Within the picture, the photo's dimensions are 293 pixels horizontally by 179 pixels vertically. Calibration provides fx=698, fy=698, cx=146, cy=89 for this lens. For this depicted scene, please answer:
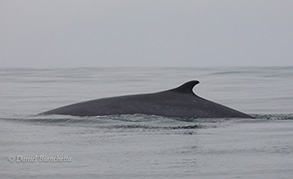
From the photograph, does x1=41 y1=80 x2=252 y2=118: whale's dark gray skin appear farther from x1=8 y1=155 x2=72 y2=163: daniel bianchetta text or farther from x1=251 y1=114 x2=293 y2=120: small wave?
x1=8 y1=155 x2=72 y2=163: daniel bianchetta text

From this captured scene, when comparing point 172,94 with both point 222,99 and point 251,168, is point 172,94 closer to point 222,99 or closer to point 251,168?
point 251,168

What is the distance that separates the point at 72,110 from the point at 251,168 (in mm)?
5032

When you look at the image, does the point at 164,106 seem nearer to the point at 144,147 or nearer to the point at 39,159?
the point at 144,147

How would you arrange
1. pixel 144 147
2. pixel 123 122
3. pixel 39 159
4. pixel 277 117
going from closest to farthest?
1. pixel 39 159
2. pixel 144 147
3. pixel 123 122
4. pixel 277 117

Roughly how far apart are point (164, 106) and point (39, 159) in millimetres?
3829

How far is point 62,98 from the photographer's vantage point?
17.7 m

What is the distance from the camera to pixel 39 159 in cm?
708

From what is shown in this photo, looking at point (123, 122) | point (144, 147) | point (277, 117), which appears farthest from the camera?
point (277, 117)

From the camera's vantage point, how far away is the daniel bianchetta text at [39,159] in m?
6.99

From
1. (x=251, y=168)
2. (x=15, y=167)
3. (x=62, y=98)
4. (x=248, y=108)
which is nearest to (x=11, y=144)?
(x=15, y=167)

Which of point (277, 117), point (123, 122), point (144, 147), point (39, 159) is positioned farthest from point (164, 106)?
point (39, 159)

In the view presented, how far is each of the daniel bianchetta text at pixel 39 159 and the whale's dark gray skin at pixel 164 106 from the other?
134 inches

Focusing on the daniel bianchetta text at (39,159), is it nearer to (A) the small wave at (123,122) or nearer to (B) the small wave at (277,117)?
(A) the small wave at (123,122)
